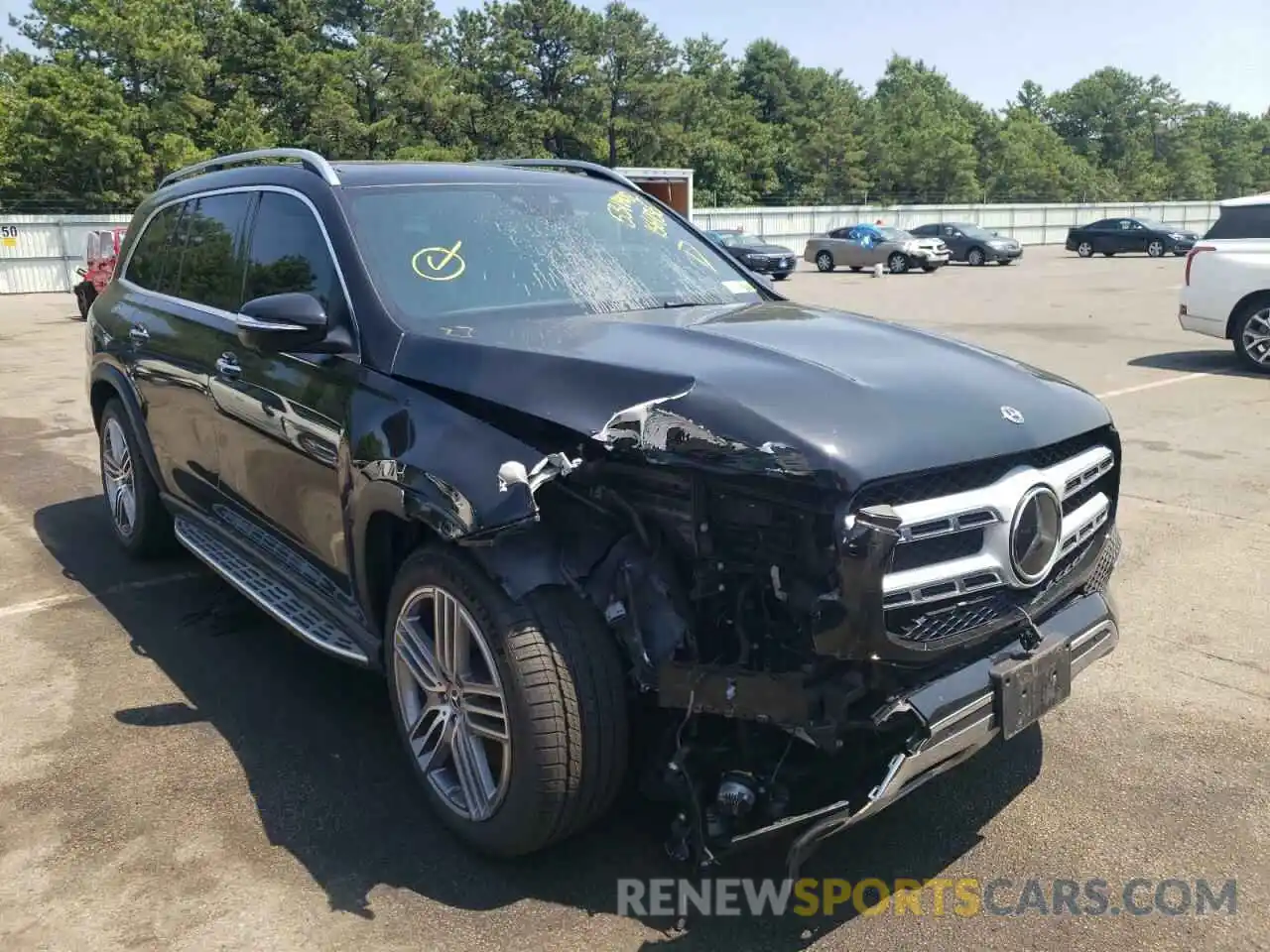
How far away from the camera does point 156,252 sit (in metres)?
5.42

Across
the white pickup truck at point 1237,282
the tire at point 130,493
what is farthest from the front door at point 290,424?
the white pickup truck at point 1237,282

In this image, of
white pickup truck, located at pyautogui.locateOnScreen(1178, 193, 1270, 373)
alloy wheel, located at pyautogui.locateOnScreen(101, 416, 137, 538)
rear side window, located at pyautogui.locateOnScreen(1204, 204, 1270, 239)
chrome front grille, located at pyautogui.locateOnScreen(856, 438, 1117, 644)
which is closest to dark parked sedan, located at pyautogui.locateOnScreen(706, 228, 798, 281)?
rear side window, located at pyautogui.locateOnScreen(1204, 204, 1270, 239)

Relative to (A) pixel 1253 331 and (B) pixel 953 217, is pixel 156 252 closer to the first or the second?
(A) pixel 1253 331

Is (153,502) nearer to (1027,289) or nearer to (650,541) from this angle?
(650,541)

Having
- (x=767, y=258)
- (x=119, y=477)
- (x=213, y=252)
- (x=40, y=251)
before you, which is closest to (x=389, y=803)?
(x=213, y=252)

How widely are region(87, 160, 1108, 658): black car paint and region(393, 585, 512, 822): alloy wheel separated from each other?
243mm

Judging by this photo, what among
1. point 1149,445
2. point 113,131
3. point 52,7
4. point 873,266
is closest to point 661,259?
point 1149,445

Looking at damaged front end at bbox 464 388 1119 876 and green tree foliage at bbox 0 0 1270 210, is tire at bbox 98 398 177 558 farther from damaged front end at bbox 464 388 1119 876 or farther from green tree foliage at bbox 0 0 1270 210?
green tree foliage at bbox 0 0 1270 210

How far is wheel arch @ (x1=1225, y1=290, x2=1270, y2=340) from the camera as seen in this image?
37.2 ft

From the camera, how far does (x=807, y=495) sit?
8.25ft

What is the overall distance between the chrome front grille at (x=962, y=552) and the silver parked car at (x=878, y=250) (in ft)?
103

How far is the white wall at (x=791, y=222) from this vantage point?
32000 mm

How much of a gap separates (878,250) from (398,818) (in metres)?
32.1

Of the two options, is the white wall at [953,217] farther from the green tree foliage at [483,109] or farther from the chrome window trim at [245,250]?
the chrome window trim at [245,250]
